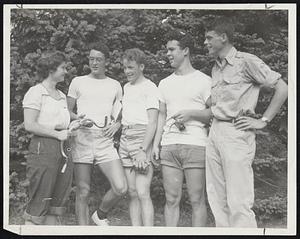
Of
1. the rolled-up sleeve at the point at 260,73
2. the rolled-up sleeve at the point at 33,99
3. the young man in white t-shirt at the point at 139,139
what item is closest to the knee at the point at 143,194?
the young man in white t-shirt at the point at 139,139

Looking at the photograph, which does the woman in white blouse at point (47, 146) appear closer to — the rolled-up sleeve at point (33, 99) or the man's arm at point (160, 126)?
the rolled-up sleeve at point (33, 99)

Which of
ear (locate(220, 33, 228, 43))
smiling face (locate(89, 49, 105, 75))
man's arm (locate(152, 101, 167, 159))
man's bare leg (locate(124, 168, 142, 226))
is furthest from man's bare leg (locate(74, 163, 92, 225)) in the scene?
ear (locate(220, 33, 228, 43))

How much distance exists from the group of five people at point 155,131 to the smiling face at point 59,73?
1 centimetres

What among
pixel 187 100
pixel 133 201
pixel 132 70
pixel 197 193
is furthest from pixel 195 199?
pixel 132 70

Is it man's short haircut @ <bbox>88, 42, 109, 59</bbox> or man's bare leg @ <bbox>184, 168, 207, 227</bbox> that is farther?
man's short haircut @ <bbox>88, 42, 109, 59</bbox>

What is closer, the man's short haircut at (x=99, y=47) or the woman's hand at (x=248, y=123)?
the woman's hand at (x=248, y=123)

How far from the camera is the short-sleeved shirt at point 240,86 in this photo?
612 centimetres

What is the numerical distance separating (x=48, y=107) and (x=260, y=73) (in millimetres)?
2139

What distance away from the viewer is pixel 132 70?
628cm

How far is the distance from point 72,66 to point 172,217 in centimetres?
183

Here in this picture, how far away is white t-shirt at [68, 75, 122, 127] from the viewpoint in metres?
6.27

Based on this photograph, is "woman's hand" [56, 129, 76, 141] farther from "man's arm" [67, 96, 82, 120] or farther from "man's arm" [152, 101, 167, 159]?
"man's arm" [152, 101, 167, 159]

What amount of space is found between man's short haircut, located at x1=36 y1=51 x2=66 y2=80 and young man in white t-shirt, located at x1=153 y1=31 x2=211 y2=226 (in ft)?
3.49

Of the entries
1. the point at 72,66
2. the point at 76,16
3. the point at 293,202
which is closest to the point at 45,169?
the point at 72,66
